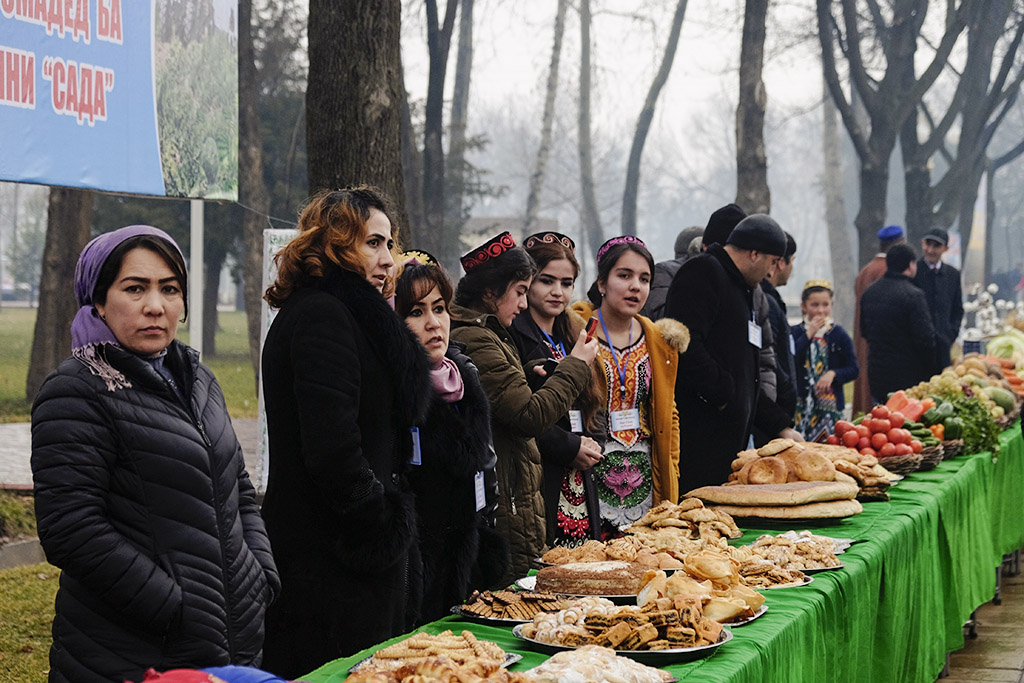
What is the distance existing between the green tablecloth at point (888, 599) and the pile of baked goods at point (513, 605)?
4 cm

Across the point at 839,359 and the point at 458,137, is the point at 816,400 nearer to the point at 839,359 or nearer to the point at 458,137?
the point at 839,359

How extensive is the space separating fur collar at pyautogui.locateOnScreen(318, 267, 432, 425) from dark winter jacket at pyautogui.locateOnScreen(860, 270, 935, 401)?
6.26 meters

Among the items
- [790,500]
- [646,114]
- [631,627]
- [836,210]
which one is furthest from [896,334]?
[836,210]

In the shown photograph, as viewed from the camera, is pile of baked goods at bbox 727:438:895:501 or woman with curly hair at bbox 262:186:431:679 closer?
woman with curly hair at bbox 262:186:431:679

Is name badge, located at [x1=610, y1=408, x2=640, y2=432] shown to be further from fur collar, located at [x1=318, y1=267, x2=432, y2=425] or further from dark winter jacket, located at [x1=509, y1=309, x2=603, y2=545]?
fur collar, located at [x1=318, y1=267, x2=432, y2=425]

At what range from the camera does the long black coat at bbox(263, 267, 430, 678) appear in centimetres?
282

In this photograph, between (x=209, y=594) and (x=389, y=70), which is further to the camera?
(x=389, y=70)

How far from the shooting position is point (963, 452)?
18.2 feet

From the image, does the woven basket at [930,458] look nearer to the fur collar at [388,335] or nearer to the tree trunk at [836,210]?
the fur collar at [388,335]

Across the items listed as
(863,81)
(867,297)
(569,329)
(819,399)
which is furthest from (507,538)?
(863,81)

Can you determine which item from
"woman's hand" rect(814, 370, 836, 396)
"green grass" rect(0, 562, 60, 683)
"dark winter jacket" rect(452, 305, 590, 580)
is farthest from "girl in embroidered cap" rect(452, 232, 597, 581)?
"woman's hand" rect(814, 370, 836, 396)

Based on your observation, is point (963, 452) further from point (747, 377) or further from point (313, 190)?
point (313, 190)

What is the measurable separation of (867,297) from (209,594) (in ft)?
23.3

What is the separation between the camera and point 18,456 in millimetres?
10195
